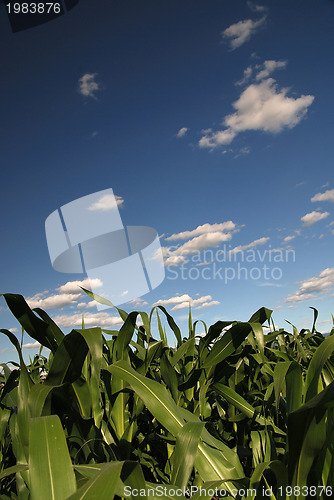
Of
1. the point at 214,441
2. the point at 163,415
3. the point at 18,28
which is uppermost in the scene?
the point at 18,28

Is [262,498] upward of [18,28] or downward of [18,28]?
downward

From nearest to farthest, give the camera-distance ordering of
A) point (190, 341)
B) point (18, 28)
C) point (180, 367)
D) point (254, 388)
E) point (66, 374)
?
point (66, 374)
point (190, 341)
point (180, 367)
point (254, 388)
point (18, 28)

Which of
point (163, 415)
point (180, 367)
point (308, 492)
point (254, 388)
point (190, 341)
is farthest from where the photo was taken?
point (254, 388)

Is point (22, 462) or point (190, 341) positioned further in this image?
point (190, 341)

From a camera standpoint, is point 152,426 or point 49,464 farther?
point 152,426

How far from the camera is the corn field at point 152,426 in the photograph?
0.65 meters

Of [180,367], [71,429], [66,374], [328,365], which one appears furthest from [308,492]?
[180,367]

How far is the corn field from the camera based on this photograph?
0.65 metres

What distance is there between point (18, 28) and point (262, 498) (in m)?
4.80

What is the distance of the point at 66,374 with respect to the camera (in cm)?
101

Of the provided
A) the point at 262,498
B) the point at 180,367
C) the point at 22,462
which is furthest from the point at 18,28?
the point at 262,498

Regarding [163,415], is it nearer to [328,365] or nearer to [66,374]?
[66,374]

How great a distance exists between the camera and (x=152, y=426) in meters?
1.56

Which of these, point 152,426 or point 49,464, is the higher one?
point 49,464
